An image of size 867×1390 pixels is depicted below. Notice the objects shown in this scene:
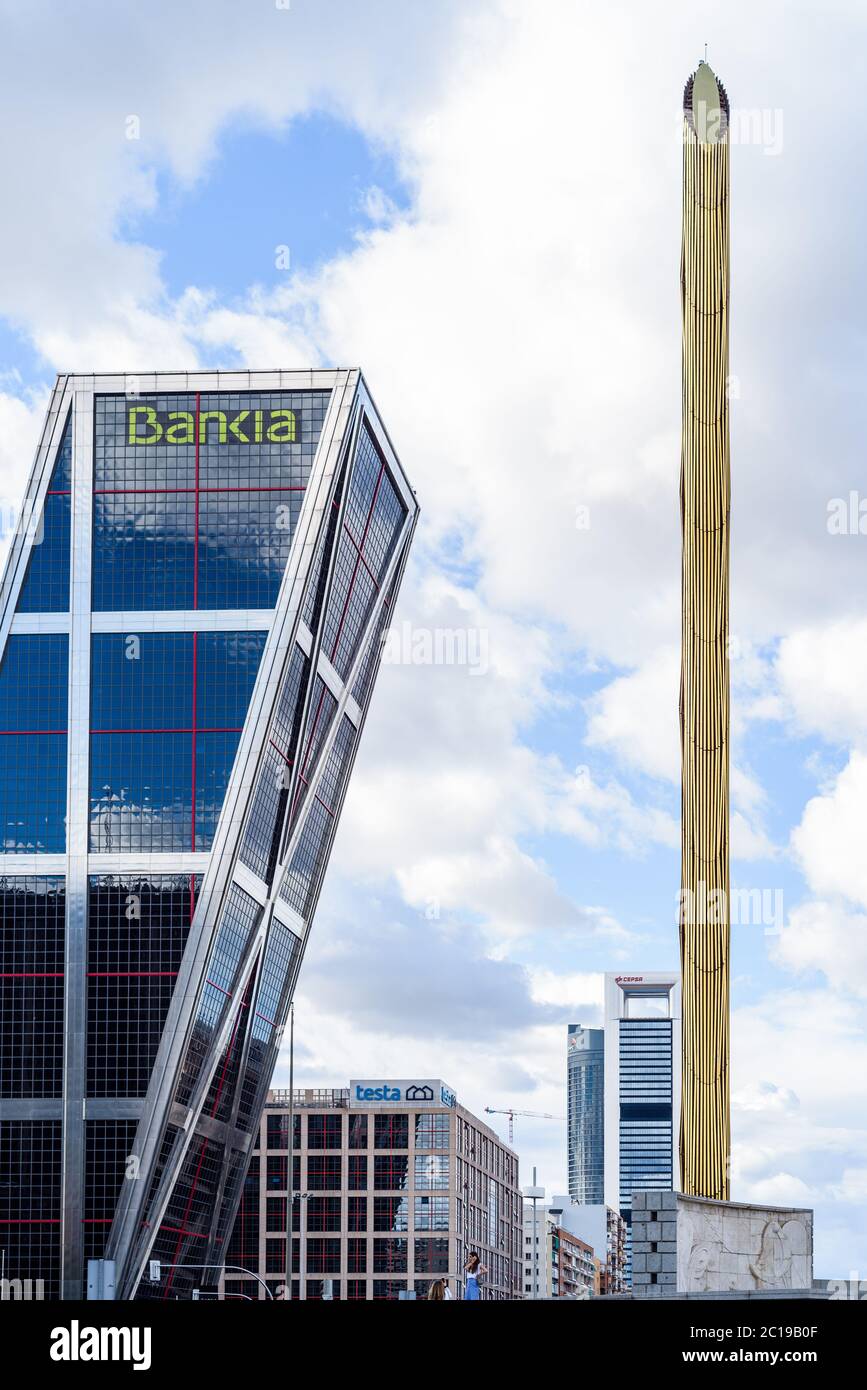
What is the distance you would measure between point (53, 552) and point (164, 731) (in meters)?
13.5

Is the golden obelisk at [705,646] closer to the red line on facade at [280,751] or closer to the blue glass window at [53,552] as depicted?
the red line on facade at [280,751]

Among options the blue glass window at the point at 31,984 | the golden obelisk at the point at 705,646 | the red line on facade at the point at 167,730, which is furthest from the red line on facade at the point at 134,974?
the golden obelisk at the point at 705,646

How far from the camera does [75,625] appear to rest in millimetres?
107250

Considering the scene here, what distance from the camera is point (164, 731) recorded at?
105 meters

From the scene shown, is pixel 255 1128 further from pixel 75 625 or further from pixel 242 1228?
pixel 242 1228

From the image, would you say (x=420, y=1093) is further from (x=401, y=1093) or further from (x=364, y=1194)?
(x=364, y=1194)

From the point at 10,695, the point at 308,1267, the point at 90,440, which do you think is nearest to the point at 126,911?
the point at 10,695

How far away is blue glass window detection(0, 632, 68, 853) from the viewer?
10544 cm

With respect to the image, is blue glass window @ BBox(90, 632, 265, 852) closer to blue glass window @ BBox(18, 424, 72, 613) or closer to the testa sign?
blue glass window @ BBox(18, 424, 72, 613)

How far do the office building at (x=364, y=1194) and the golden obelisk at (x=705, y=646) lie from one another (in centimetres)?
11878

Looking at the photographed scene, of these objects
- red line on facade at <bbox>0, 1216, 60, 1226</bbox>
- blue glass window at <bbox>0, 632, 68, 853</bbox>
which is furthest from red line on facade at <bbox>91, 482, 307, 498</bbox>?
red line on facade at <bbox>0, 1216, 60, 1226</bbox>

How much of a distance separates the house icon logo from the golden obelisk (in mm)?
123232

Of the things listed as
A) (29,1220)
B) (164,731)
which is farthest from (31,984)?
(164,731)

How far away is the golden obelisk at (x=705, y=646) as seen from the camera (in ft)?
165
